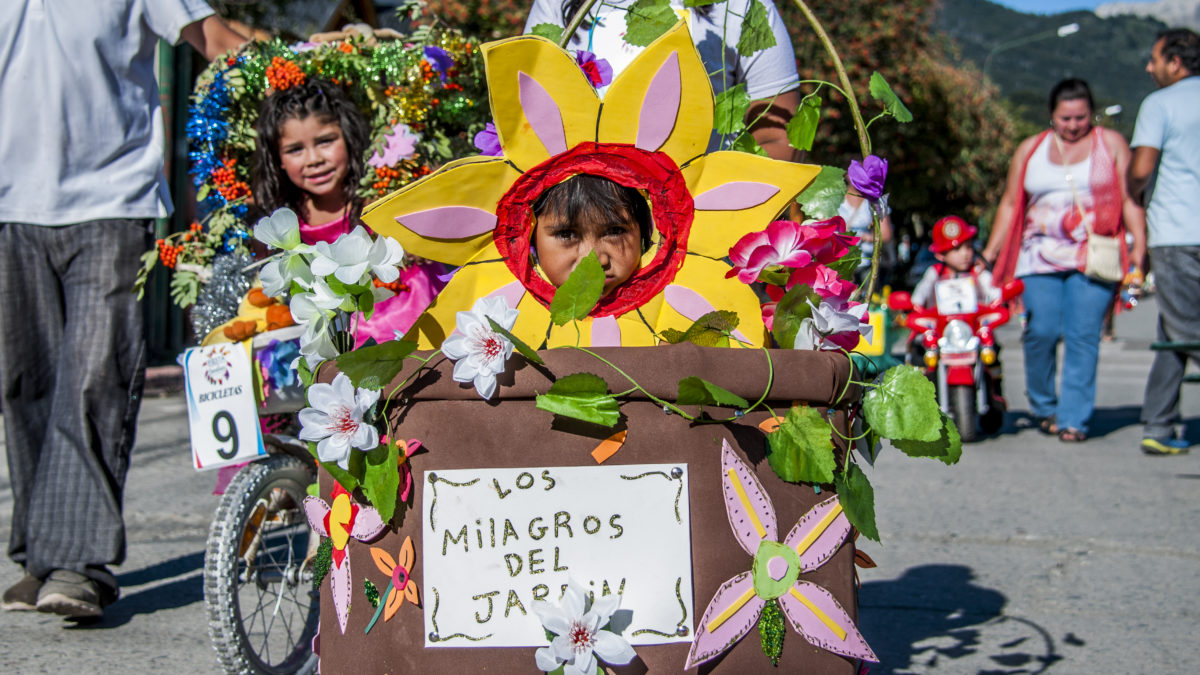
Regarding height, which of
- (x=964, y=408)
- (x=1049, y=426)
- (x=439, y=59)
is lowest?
(x=1049, y=426)

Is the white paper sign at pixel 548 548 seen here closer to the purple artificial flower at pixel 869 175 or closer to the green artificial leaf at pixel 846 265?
the green artificial leaf at pixel 846 265

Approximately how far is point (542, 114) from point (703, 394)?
62 centimetres

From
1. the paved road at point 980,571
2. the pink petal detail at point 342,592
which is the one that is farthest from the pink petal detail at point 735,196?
the paved road at point 980,571

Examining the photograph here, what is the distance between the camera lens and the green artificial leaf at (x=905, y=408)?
5.85 ft

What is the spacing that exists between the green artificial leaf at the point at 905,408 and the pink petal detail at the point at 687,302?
1.22 ft

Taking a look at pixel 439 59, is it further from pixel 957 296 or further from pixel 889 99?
pixel 957 296

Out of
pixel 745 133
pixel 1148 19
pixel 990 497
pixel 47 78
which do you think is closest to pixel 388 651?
pixel 745 133

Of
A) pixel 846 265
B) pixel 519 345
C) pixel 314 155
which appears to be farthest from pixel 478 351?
pixel 314 155

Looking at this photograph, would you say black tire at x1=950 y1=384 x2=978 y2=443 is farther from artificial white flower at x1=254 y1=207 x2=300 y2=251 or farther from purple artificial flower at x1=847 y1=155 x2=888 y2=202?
artificial white flower at x1=254 y1=207 x2=300 y2=251

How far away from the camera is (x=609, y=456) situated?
173 centimetres

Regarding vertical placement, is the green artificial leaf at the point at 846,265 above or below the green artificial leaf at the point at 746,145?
below

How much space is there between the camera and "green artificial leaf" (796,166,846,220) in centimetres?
213

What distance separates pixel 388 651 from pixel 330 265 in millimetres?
626

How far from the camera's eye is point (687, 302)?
2.08 meters
